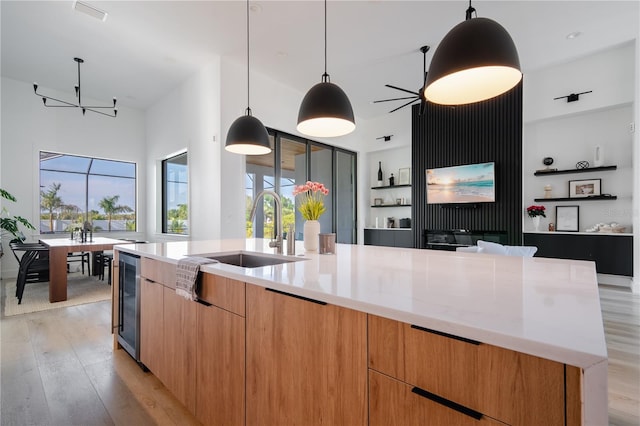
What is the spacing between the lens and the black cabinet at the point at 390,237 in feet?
21.3

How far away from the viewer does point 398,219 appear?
7215 millimetres

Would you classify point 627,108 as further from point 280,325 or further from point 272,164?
point 280,325

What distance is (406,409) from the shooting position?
761 millimetres

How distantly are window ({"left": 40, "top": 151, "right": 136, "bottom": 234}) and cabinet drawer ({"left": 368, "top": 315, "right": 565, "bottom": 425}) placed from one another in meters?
6.71

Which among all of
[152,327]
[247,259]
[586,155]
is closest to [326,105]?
[247,259]

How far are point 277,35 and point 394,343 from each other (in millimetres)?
4129

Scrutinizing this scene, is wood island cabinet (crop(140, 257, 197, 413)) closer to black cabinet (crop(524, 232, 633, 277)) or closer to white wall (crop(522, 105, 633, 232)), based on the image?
black cabinet (crop(524, 232, 633, 277))

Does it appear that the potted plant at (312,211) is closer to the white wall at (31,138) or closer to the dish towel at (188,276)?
Answer: the dish towel at (188,276)

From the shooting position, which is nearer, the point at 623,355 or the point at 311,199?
the point at 311,199

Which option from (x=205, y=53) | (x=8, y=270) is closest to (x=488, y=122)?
(x=205, y=53)

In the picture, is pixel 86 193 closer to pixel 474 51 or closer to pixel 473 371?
pixel 474 51

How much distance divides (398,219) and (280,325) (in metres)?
6.45

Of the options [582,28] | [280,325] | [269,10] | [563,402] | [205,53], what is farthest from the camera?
[205,53]

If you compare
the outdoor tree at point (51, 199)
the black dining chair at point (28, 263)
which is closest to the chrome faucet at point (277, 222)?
the black dining chair at point (28, 263)
